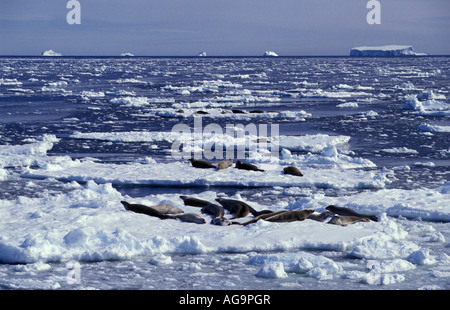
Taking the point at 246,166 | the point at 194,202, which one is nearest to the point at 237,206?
the point at 194,202

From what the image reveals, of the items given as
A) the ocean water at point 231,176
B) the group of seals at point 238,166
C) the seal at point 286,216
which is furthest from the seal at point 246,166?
the seal at point 286,216

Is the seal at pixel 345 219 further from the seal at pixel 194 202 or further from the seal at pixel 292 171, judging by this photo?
the seal at pixel 292 171

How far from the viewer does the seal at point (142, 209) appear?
898 cm

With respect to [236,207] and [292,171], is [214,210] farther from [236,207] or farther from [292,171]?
[292,171]

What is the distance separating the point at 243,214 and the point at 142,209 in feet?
4.76

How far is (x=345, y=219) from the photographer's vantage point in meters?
8.81

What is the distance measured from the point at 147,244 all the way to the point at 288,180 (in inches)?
199

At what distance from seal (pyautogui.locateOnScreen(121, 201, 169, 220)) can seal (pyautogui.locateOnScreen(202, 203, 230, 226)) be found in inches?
26.9

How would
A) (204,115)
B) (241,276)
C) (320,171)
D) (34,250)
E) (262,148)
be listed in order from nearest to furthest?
(241,276) → (34,250) → (320,171) → (262,148) → (204,115)

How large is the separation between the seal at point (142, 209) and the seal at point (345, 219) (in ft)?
7.58

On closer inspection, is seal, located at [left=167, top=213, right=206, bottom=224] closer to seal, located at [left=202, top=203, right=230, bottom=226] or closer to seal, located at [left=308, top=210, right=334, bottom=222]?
seal, located at [left=202, top=203, right=230, bottom=226]
